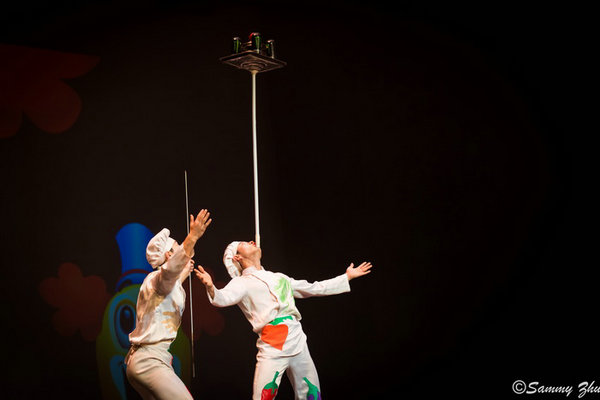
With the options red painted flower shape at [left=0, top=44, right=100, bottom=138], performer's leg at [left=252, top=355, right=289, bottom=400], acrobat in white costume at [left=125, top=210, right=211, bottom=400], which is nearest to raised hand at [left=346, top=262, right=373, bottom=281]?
performer's leg at [left=252, top=355, right=289, bottom=400]

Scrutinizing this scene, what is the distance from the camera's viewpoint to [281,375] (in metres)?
3.78

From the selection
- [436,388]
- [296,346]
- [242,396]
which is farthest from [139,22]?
[436,388]

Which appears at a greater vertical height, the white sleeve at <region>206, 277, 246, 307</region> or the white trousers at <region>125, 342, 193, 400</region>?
the white sleeve at <region>206, 277, 246, 307</region>

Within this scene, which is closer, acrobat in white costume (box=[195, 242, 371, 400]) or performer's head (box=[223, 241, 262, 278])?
acrobat in white costume (box=[195, 242, 371, 400])

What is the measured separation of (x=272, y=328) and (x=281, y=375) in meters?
0.28

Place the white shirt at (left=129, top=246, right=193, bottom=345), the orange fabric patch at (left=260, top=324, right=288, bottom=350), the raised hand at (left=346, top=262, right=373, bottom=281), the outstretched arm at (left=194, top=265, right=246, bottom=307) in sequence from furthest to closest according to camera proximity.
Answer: the raised hand at (left=346, top=262, right=373, bottom=281) < the orange fabric patch at (left=260, top=324, right=288, bottom=350) < the outstretched arm at (left=194, top=265, right=246, bottom=307) < the white shirt at (left=129, top=246, right=193, bottom=345)

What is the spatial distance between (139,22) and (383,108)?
1.88 metres

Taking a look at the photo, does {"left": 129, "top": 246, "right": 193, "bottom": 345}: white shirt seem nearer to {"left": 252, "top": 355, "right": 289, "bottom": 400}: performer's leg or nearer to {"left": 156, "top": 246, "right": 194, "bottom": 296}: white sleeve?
{"left": 156, "top": 246, "right": 194, "bottom": 296}: white sleeve

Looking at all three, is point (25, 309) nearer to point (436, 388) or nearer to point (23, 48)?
point (23, 48)

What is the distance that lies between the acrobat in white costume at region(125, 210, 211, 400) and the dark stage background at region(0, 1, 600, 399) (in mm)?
872

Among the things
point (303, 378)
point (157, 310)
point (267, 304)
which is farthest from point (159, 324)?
point (303, 378)

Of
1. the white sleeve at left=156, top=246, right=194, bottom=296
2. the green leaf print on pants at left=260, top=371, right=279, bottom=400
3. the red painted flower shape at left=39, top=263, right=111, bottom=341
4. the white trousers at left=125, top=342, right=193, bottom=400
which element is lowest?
the green leaf print on pants at left=260, top=371, right=279, bottom=400

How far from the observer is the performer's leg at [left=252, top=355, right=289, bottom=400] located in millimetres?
3695

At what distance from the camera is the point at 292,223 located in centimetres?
502
